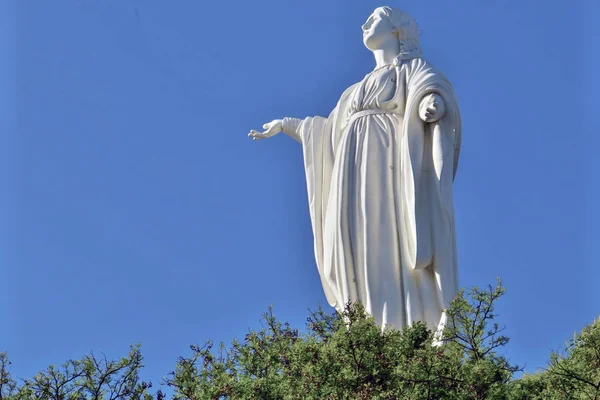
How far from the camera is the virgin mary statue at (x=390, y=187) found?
18016 millimetres

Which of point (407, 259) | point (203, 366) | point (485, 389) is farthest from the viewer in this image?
point (407, 259)

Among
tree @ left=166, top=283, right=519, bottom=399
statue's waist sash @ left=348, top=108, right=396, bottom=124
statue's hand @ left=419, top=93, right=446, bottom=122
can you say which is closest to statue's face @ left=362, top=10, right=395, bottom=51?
statue's waist sash @ left=348, top=108, right=396, bottom=124

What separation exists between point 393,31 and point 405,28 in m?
0.17

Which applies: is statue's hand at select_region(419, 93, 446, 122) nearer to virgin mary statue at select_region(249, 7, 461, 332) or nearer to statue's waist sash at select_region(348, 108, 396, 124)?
virgin mary statue at select_region(249, 7, 461, 332)

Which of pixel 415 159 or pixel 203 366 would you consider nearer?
pixel 203 366

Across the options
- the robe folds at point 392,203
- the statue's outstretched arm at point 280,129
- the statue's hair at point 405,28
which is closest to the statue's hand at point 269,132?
the statue's outstretched arm at point 280,129

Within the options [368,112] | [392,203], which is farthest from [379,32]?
[392,203]

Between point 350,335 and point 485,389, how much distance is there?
55.5 inches

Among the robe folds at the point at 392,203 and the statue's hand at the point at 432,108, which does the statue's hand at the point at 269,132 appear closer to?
the robe folds at the point at 392,203

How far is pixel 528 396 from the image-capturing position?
1430 cm

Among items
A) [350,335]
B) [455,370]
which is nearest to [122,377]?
[350,335]

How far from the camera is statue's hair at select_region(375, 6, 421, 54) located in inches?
776

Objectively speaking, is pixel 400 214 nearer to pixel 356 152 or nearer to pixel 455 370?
pixel 356 152

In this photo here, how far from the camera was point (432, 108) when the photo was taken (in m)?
18.5
